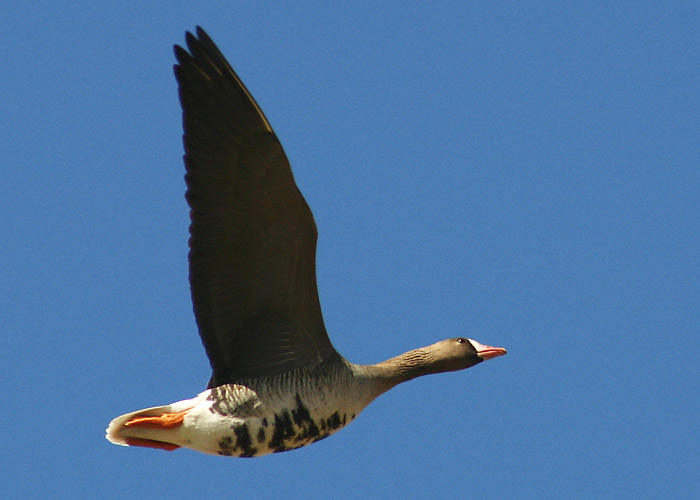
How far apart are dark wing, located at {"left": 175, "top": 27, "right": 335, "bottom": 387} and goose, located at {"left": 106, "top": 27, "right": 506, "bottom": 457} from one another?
0.03ft

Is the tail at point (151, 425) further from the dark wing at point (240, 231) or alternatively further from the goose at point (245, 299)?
the dark wing at point (240, 231)

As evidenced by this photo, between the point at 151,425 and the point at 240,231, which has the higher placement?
the point at 240,231

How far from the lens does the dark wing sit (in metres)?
10.8

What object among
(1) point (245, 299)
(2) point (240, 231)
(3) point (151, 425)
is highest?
(2) point (240, 231)

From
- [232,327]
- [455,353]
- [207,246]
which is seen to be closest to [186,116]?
[207,246]

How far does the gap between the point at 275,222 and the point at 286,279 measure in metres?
0.67

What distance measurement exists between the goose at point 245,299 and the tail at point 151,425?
12 millimetres

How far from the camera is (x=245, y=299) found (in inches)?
447

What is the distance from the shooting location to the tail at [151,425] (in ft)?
36.4

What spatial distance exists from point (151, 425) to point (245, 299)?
1.58 m

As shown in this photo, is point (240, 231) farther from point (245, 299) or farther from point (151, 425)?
point (151, 425)

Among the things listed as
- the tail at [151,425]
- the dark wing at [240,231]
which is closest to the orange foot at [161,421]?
the tail at [151,425]

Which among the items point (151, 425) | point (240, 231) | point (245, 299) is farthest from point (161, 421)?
point (240, 231)

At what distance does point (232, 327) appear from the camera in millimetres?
11453
